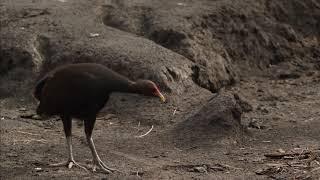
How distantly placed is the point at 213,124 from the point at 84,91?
6.36 ft

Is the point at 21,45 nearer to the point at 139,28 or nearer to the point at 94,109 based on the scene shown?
the point at 139,28

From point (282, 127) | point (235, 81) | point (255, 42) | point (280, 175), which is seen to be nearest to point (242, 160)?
point (280, 175)

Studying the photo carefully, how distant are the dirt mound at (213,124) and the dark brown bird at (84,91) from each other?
1392 millimetres

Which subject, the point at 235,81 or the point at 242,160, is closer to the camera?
the point at 242,160

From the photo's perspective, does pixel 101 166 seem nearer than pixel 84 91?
No

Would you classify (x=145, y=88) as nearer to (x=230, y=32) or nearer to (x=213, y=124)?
(x=213, y=124)

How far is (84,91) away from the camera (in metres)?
6.18

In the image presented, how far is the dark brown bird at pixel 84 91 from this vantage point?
20.1ft

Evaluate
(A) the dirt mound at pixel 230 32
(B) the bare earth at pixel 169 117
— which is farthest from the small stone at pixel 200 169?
(A) the dirt mound at pixel 230 32

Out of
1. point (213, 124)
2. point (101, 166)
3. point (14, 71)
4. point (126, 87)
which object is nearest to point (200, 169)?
point (101, 166)

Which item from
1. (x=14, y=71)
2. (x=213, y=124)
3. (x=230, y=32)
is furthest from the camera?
(x=230, y=32)

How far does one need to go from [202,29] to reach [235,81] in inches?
35.5

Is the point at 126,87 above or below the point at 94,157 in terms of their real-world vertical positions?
above

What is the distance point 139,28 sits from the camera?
10.5 meters
